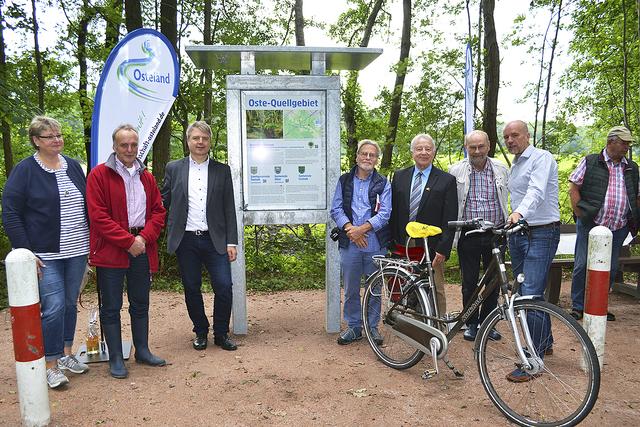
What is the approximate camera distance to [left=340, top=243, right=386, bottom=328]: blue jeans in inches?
174

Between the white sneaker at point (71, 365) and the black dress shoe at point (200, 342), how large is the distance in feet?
3.05

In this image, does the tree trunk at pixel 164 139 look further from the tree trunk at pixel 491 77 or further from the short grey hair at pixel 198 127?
the tree trunk at pixel 491 77

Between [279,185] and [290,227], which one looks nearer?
[279,185]

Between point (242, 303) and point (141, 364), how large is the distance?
1.13 meters

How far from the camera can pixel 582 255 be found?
206 inches

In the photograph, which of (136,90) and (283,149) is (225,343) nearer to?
(283,149)

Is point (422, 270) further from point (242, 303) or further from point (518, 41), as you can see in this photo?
point (518, 41)

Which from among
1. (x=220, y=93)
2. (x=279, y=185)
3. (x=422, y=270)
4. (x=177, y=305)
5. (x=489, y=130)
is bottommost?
(x=177, y=305)

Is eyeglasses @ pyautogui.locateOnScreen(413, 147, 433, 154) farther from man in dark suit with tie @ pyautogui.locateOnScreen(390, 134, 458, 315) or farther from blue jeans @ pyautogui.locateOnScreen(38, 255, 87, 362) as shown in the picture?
blue jeans @ pyautogui.locateOnScreen(38, 255, 87, 362)

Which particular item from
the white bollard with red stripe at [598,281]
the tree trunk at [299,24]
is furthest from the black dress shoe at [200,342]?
the tree trunk at [299,24]

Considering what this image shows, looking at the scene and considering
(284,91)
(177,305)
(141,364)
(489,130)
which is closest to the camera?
(141,364)

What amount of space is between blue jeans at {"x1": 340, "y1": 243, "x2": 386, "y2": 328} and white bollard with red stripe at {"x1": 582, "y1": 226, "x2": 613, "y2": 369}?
1664 millimetres

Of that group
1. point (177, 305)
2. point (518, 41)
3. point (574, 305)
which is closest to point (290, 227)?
point (177, 305)

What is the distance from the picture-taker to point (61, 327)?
3.60 meters
